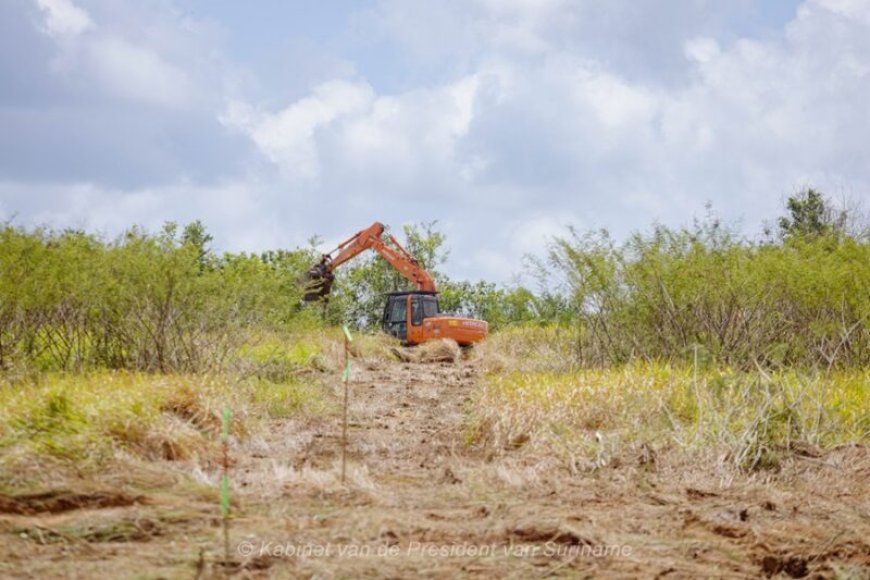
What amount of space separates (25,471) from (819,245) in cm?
1126

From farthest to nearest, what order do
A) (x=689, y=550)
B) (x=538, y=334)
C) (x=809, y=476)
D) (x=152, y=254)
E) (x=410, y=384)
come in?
(x=538, y=334)
(x=410, y=384)
(x=152, y=254)
(x=809, y=476)
(x=689, y=550)

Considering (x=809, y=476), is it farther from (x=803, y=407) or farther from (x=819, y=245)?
(x=819, y=245)

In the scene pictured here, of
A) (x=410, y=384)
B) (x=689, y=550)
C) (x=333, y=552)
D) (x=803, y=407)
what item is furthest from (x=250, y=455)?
(x=410, y=384)

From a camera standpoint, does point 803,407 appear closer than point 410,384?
Yes

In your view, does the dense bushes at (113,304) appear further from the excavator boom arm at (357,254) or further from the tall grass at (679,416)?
the excavator boom arm at (357,254)

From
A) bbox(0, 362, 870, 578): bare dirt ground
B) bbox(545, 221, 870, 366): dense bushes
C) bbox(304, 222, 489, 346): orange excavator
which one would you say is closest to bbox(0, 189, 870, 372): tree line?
bbox(545, 221, 870, 366): dense bushes

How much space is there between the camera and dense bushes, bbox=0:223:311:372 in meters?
11.0

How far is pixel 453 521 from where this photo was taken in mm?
4867

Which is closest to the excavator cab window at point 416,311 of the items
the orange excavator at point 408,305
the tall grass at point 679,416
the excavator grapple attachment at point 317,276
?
the orange excavator at point 408,305

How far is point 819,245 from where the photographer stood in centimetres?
1364

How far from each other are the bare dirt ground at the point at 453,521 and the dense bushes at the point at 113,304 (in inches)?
177

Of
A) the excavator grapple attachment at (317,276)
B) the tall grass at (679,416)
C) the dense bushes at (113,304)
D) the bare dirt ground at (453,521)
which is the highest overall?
the excavator grapple attachment at (317,276)

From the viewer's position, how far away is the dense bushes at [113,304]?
1098 cm

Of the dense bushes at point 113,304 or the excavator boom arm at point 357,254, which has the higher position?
the excavator boom arm at point 357,254
